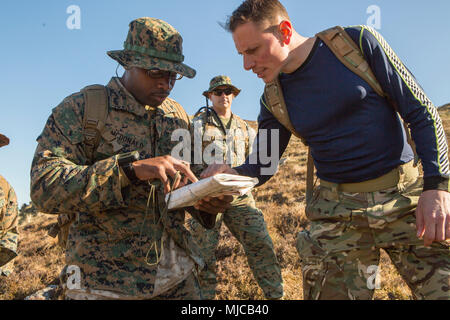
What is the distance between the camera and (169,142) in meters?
3.12

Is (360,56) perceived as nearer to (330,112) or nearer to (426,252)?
(330,112)

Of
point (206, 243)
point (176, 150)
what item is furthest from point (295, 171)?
point (176, 150)

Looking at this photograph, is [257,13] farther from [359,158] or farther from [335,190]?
[335,190]

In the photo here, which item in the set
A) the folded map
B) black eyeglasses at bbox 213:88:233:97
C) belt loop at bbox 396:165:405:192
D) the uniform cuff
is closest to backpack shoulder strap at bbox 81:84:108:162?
the folded map

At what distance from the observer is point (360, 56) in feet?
7.84

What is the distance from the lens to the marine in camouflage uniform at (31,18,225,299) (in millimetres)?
2404

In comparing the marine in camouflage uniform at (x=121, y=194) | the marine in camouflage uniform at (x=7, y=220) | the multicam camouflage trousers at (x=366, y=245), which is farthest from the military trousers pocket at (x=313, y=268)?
the marine in camouflage uniform at (x=7, y=220)

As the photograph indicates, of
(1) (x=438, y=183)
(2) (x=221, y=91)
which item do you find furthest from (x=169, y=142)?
(2) (x=221, y=91)

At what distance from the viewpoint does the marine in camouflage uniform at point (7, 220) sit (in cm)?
537

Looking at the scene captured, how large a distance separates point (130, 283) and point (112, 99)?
1.33m

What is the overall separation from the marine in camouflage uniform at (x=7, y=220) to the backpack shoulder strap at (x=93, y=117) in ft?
11.0

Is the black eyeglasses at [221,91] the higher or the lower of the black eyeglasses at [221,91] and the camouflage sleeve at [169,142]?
the higher

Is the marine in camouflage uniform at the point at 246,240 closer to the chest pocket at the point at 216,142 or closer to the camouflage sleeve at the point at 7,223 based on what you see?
the chest pocket at the point at 216,142

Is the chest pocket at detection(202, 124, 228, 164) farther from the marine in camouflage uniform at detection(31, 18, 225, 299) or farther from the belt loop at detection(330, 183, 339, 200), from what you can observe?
the belt loop at detection(330, 183, 339, 200)
